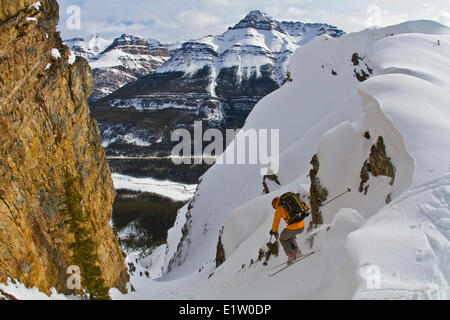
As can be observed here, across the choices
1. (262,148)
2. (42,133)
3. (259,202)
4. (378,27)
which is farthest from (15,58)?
(378,27)

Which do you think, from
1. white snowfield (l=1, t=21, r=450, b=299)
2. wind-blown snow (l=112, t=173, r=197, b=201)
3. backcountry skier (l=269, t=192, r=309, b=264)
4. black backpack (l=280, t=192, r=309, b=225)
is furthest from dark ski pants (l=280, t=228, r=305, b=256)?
wind-blown snow (l=112, t=173, r=197, b=201)

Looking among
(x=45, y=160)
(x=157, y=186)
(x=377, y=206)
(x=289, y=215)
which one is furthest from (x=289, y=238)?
(x=157, y=186)

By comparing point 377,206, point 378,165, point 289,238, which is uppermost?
point 378,165

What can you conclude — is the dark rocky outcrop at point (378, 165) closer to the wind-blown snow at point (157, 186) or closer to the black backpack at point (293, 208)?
the black backpack at point (293, 208)

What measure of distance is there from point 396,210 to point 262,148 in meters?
42.4

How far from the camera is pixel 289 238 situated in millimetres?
9758

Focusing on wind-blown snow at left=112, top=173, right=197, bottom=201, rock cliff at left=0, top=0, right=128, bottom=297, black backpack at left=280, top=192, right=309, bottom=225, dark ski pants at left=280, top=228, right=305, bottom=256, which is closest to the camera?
black backpack at left=280, top=192, right=309, bottom=225

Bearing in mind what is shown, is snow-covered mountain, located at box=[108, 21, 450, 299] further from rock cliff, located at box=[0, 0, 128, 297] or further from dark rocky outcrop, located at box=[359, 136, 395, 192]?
rock cliff, located at box=[0, 0, 128, 297]

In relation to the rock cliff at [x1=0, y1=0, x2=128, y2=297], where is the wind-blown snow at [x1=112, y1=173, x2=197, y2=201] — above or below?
above

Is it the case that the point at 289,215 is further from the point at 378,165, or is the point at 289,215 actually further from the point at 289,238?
the point at 378,165

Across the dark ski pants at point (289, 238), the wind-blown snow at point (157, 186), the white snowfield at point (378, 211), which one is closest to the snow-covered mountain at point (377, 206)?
the white snowfield at point (378, 211)

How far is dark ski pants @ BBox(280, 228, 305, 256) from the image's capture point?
9.48 metres

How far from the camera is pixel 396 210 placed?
749 centimetres

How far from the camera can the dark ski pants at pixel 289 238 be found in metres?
9.48
